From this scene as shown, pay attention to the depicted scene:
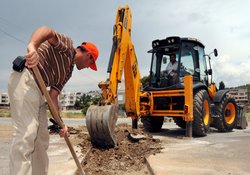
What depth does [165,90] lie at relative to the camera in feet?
31.6

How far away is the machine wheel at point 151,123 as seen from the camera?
34.9 feet

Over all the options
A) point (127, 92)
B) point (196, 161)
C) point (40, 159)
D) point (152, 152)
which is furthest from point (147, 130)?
point (40, 159)

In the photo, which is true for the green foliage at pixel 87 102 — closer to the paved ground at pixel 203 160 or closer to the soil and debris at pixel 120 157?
the soil and debris at pixel 120 157

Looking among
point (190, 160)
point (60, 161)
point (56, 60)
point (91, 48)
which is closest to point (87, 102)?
point (60, 161)

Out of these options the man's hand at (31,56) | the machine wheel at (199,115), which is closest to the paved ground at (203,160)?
the machine wheel at (199,115)

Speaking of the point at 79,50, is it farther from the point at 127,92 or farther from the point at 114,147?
the point at 127,92

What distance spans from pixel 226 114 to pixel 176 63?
282 cm

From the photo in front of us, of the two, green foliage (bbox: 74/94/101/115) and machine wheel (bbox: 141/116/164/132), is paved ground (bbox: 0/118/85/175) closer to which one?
machine wheel (bbox: 141/116/164/132)

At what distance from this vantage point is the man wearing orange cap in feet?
9.77

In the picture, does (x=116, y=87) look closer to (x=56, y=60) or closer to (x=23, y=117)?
(x=56, y=60)

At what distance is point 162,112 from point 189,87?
1.28 m

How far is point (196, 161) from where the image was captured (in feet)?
17.5

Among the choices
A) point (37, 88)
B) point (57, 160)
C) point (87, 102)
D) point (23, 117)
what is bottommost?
point (57, 160)

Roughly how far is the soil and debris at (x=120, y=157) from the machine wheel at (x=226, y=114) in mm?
3513
